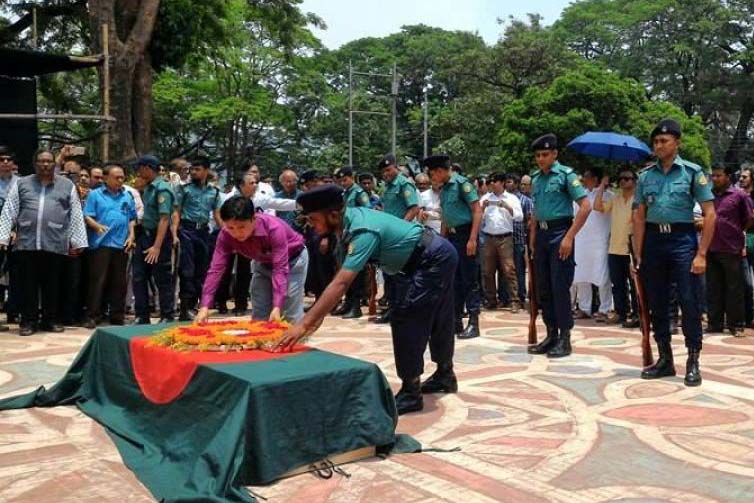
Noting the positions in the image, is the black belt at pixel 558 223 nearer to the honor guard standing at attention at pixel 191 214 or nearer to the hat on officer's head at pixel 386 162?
the hat on officer's head at pixel 386 162

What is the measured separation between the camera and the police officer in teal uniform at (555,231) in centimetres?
650

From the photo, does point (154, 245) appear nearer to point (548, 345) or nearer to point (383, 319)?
point (383, 319)

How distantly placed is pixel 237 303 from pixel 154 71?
972cm

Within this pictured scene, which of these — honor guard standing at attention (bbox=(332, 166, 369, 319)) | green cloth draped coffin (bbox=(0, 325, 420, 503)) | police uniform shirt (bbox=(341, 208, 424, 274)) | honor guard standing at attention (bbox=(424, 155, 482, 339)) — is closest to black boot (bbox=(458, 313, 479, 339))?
honor guard standing at attention (bbox=(424, 155, 482, 339))

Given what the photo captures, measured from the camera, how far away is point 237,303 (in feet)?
31.9

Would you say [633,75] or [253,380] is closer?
[253,380]

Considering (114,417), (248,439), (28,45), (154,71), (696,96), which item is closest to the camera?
(248,439)

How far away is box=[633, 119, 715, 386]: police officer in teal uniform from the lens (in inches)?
217

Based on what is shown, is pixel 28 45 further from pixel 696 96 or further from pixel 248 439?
pixel 696 96

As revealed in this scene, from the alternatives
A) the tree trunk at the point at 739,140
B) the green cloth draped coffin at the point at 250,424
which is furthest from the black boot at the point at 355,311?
the tree trunk at the point at 739,140

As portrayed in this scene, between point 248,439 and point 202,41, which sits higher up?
point 202,41

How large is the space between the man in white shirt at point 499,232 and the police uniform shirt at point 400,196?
6.97 ft

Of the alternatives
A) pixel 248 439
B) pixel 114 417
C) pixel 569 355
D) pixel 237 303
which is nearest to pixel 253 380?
pixel 248 439

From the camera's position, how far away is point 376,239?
4348 mm
